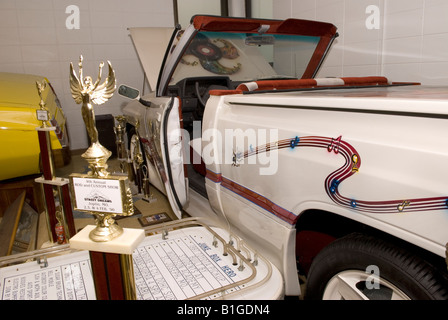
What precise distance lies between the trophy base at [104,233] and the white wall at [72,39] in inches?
179

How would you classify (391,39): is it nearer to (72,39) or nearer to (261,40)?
(261,40)

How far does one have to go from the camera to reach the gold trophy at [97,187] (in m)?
0.98

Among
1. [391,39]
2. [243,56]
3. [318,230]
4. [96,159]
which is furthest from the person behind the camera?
[243,56]

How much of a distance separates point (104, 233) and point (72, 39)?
191 inches

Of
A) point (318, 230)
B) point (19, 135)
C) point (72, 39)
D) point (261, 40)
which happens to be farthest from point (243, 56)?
point (72, 39)

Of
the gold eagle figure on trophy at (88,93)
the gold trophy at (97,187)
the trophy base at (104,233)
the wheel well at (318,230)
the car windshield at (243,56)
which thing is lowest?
the wheel well at (318,230)

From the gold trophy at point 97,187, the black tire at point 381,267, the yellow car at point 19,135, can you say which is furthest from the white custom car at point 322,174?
the yellow car at point 19,135

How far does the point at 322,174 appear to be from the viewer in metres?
1.12

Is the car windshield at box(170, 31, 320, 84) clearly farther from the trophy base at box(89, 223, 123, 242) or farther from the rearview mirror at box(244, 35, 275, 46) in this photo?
the trophy base at box(89, 223, 123, 242)

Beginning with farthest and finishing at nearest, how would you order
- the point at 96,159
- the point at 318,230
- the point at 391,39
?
the point at 391,39 < the point at 318,230 < the point at 96,159

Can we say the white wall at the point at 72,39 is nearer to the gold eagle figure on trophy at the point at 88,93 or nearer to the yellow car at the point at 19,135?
the yellow car at the point at 19,135

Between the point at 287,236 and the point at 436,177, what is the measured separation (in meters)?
0.64

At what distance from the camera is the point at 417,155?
2.80ft
